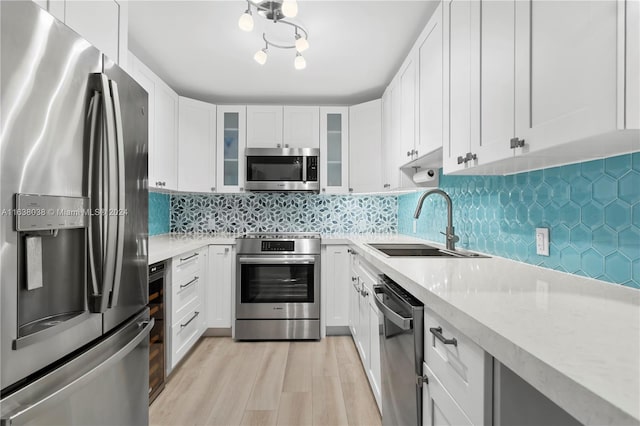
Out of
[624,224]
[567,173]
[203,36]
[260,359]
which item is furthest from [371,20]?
[260,359]

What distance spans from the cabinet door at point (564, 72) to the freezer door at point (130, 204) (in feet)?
4.45

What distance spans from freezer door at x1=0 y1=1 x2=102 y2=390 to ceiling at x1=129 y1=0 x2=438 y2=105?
1220 mm

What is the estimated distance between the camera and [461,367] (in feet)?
2.82

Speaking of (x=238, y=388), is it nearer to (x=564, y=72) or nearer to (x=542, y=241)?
(x=542, y=241)

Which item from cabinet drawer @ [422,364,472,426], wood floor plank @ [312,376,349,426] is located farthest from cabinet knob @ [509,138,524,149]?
wood floor plank @ [312,376,349,426]

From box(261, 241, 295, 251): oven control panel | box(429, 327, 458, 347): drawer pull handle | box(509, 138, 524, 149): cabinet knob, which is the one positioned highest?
box(509, 138, 524, 149): cabinet knob

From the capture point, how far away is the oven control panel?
307 centimetres

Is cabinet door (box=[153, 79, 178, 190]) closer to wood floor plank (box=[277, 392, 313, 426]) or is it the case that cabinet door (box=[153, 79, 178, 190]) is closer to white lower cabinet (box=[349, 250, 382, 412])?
white lower cabinet (box=[349, 250, 382, 412])

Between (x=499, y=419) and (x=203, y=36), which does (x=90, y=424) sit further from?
(x=203, y=36)

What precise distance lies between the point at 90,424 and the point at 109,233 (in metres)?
0.63

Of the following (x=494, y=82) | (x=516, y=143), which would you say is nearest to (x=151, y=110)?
(x=494, y=82)

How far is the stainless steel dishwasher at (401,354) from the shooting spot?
1150 mm

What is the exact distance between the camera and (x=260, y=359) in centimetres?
267

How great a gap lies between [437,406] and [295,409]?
1.23 meters
